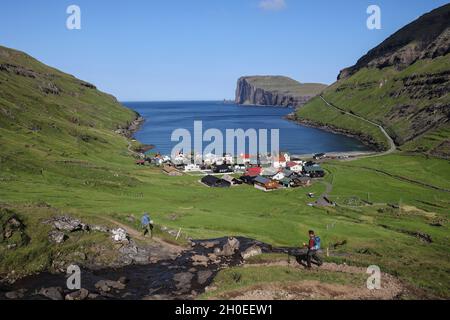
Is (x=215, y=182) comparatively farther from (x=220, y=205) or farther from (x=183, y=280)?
(x=183, y=280)

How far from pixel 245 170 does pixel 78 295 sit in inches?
4202

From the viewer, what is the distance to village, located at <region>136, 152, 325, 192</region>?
113 metres

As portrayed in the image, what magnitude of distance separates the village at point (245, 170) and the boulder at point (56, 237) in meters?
68.9

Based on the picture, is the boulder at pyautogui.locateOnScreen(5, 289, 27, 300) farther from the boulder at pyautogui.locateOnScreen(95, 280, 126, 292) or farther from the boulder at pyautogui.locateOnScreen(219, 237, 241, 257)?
the boulder at pyautogui.locateOnScreen(219, 237, 241, 257)

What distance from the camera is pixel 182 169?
139625 millimetres

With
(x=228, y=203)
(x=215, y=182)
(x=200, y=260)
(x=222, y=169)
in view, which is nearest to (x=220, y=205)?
(x=228, y=203)

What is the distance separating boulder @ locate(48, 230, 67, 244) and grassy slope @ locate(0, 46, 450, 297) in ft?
2.10

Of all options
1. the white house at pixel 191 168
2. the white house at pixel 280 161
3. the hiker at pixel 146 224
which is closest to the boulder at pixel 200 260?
the hiker at pixel 146 224

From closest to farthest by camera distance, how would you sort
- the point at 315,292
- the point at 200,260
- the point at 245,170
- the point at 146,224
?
the point at 315,292 → the point at 200,260 → the point at 146,224 → the point at 245,170

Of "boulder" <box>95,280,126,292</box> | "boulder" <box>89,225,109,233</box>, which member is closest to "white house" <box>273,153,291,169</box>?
"boulder" <box>89,225,109,233</box>

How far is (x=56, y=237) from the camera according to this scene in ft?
126
